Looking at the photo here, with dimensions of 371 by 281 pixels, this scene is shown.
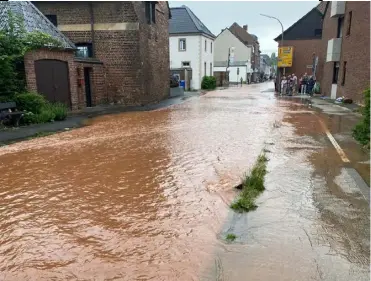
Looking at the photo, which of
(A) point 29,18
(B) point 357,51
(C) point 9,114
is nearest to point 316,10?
(B) point 357,51

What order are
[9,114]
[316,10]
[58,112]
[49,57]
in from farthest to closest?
1. [316,10]
2. [49,57]
3. [58,112]
4. [9,114]

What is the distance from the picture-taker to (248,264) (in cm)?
363

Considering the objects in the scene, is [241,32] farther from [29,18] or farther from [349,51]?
[29,18]

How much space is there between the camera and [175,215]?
16.0ft

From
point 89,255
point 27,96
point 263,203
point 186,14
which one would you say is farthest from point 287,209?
point 186,14

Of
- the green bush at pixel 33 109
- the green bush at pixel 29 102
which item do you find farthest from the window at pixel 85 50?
the green bush at pixel 29 102

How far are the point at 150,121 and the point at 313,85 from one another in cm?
1811

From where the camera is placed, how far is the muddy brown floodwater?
362cm

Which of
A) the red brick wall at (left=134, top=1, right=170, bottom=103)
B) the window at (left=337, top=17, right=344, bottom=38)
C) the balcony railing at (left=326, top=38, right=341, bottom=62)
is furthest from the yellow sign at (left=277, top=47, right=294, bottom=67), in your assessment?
the red brick wall at (left=134, top=1, right=170, bottom=103)

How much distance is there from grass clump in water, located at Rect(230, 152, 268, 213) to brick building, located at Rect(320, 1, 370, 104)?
1293 centimetres

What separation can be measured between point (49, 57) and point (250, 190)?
12.7 m

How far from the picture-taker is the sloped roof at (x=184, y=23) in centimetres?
3853

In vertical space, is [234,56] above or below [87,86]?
above

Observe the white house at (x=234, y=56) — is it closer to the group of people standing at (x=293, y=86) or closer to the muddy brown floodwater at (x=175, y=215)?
the group of people standing at (x=293, y=86)
